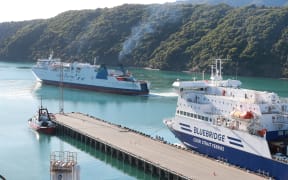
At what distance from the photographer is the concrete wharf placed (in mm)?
24922

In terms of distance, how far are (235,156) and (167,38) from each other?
101m

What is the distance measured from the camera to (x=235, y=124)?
26.8 meters

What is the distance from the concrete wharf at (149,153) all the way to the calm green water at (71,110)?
60 centimetres

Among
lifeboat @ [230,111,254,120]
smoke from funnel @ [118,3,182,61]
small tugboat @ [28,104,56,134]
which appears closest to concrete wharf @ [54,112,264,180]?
small tugboat @ [28,104,56,134]

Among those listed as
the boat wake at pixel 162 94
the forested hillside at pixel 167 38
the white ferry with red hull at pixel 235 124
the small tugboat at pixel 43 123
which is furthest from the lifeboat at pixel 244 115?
the forested hillside at pixel 167 38

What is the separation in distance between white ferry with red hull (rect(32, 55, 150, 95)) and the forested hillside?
34.6 metres

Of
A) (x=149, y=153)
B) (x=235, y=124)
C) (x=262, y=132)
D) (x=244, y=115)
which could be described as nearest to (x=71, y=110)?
(x=149, y=153)

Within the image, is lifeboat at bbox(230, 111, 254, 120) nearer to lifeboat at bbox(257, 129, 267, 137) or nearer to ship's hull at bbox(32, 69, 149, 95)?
lifeboat at bbox(257, 129, 267, 137)

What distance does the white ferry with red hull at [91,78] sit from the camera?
68.5 meters

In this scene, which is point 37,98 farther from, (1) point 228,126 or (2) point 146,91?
(1) point 228,126

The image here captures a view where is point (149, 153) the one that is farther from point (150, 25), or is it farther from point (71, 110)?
point (150, 25)

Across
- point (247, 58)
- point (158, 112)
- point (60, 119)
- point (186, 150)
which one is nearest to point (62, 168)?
point (186, 150)

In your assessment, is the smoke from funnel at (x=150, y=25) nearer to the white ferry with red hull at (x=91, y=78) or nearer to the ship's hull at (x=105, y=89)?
the white ferry with red hull at (x=91, y=78)

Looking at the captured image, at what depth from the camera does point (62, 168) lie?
15602 mm
